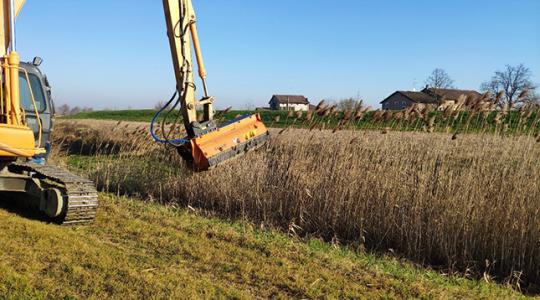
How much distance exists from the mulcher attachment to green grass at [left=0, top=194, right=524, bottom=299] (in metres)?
0.89

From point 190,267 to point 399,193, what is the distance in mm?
2846

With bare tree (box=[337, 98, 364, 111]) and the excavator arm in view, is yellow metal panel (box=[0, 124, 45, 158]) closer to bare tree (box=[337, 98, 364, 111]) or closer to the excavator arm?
the excavator arm

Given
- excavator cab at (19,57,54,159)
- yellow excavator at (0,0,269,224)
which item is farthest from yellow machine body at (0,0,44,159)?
excavator cab at (19,57,54,159)

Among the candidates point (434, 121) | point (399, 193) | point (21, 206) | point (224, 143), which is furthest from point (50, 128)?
point (434, 121)

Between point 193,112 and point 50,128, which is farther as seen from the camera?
point 50,128

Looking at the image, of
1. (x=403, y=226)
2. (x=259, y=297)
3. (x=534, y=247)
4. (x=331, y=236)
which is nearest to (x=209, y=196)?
(x=331, y=236)

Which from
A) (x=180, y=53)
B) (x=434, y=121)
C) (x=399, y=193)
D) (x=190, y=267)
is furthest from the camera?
(x=180, y=53)

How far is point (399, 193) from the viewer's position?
238 inches

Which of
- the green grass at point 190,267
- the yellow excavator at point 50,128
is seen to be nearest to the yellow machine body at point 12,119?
the yellow excavator at point 50,128

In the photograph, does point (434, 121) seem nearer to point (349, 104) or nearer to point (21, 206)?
point (349, 104)

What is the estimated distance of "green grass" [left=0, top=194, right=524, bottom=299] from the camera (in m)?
3.86

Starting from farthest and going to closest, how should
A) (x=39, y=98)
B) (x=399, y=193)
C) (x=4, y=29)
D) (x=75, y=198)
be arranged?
(x=39, y=98)
(x=399, y=193)
(x=4, y=29)
(x=75, y=198)

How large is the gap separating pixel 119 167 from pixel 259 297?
6.00 meters

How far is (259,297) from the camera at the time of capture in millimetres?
3881
